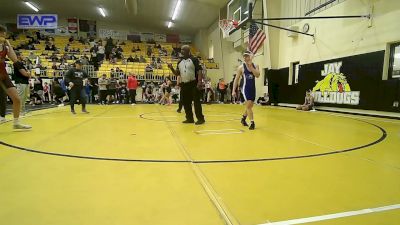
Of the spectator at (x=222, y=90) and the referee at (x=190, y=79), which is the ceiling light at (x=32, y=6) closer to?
the spectator at (x=222, y=90)

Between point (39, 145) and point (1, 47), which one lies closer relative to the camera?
point (39, 145)

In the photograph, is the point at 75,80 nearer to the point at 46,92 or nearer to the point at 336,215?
the point at 336,215

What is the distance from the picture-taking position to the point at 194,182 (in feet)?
7.36

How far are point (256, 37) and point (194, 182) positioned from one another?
608 inches

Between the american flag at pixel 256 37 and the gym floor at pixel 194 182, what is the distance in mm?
12961

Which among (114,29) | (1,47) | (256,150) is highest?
(114,29)

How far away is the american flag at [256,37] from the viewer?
1591 centimetres

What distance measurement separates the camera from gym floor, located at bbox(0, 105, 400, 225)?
1.67 meters

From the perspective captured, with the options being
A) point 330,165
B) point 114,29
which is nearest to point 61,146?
point 330,165

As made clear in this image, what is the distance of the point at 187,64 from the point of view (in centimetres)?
623

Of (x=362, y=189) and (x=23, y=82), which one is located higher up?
(x=23, y=82)

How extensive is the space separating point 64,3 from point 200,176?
85.1 ft

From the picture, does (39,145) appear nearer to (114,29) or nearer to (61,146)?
(61,146)

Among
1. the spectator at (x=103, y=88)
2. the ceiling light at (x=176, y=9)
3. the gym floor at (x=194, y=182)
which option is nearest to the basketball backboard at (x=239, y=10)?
the ceiling light at (x=176, y=9)
